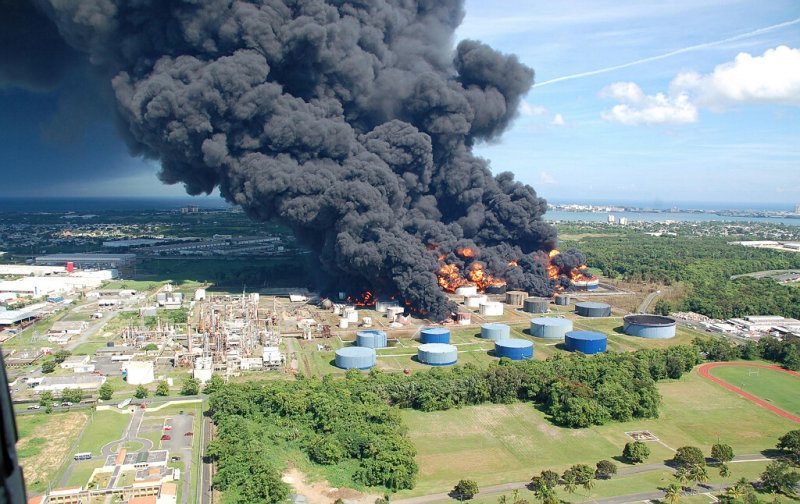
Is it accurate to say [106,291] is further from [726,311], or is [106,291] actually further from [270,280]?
[726,311]

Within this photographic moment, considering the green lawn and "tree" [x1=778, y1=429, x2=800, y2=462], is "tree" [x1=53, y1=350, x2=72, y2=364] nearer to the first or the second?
the green lawn

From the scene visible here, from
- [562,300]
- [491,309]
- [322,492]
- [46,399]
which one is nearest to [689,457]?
[322,492]

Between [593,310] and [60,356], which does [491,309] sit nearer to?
[593,310]

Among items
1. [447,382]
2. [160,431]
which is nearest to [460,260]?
[447,382]

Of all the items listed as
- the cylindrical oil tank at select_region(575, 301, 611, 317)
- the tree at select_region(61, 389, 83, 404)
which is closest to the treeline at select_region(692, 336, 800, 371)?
the cylindrical oil tank at select_region(575, 301, 611, 317)

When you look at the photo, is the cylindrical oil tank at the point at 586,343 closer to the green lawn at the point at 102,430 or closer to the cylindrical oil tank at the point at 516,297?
the cylindrical oil tank at the point at 516,297
